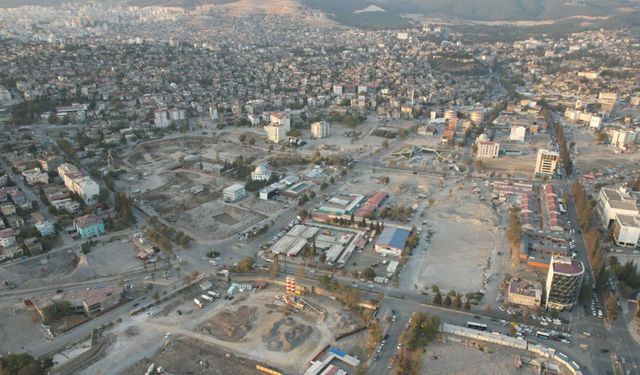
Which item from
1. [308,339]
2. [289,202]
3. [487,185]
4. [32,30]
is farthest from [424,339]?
[32,30]

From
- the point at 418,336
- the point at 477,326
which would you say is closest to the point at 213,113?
the point at 418,336

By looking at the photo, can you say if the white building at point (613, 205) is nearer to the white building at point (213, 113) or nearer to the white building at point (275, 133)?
the white building at point (275, 133)

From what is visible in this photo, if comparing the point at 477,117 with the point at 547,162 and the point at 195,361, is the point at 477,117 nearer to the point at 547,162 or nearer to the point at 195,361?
the point at 547,162

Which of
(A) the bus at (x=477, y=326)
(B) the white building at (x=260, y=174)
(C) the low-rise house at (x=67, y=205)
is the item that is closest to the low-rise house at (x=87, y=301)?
(C) the low-rise house at (x=67, y=205)

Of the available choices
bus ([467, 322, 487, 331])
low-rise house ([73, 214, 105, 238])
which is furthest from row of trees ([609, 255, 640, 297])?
low-rise house ([73, 214, 105, 238])

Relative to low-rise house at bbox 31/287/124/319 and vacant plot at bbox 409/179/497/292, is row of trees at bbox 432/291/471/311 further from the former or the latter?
low-rise house at bbox 31/287/124/319
